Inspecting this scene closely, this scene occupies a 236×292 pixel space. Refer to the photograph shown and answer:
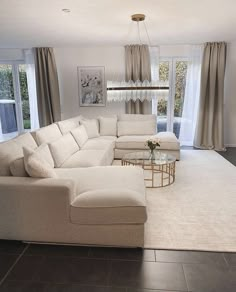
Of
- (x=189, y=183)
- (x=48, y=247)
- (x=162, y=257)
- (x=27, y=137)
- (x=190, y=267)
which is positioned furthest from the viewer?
(x=189, y=183)

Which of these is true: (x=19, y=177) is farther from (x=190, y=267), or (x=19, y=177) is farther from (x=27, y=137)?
(x=190, y=267)

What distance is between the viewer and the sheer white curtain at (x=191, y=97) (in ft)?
18.4

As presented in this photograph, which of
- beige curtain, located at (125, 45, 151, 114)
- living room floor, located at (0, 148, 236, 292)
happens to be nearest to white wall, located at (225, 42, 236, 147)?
beige curtain, located at (125, 45, 151, 114)

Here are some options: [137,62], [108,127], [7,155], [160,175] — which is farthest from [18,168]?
[137,62]

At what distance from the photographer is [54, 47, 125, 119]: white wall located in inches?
229

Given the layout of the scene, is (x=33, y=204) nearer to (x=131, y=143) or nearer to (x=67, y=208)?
(x=67, y=208)

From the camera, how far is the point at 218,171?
159 inches

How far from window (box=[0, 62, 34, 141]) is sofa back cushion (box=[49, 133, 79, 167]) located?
3.23 meters

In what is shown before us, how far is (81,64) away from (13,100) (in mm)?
2161

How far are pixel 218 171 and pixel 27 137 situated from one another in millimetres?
3149

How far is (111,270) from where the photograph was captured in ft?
5.98

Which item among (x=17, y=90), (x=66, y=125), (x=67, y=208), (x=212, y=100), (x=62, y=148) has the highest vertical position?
(x=17, y=90)

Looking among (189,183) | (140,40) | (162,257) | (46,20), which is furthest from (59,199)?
(140,40)

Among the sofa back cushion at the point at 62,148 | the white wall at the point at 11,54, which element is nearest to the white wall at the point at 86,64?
the white wall at the point at 11,54
